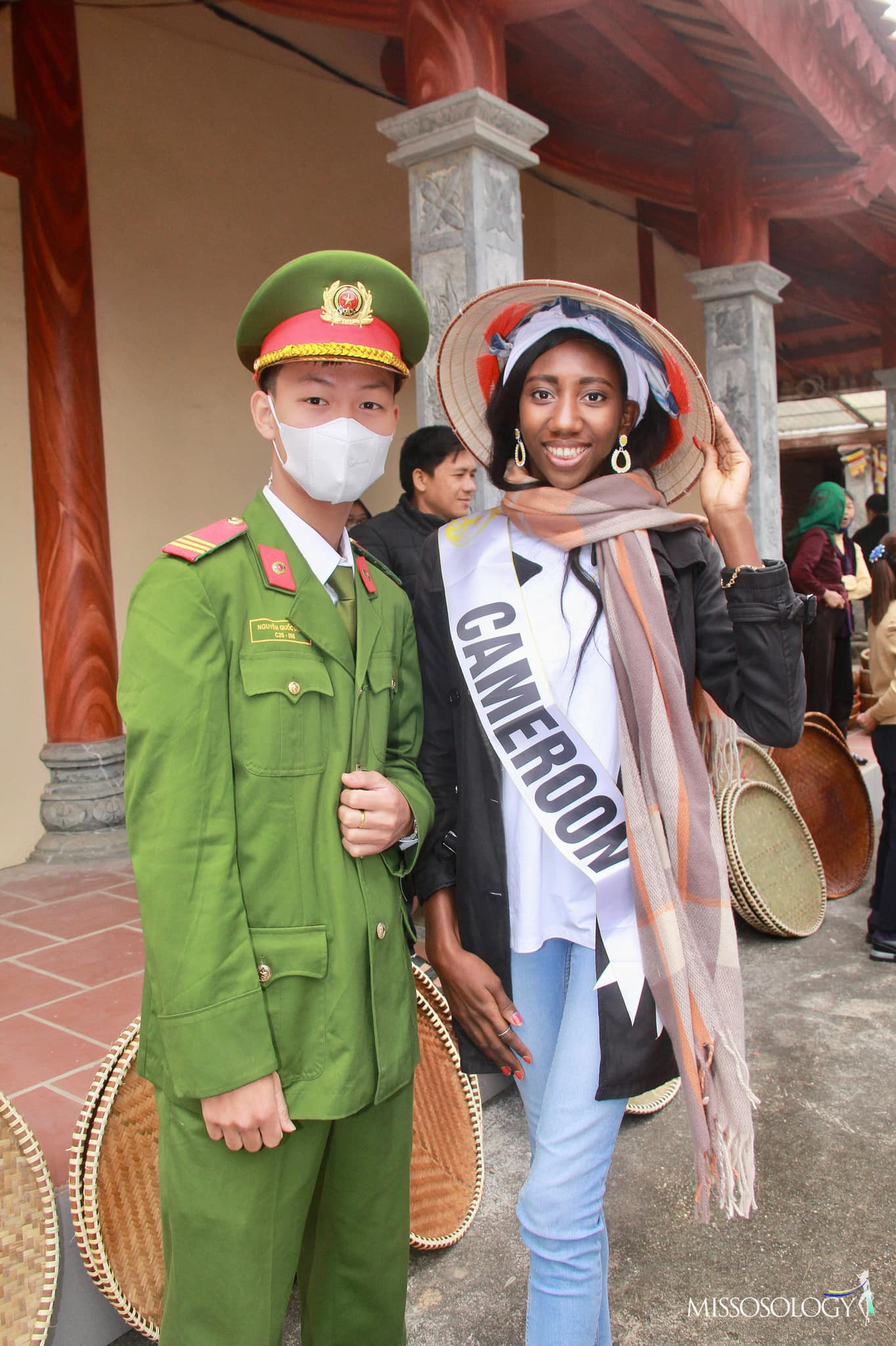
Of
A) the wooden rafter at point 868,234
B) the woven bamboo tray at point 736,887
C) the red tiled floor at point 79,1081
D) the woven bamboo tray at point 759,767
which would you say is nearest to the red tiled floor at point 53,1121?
the red tiled floor at point 79,1081

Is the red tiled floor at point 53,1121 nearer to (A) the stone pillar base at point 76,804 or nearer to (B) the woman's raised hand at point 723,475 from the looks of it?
(B) the woman's raised hand at point 723,475

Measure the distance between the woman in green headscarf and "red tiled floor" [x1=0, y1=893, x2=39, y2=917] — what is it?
410cm

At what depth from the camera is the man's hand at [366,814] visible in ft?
4.55

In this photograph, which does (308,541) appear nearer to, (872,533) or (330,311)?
(330,311)

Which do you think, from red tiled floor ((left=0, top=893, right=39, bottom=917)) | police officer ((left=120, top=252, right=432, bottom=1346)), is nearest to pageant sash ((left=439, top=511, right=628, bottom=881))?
police officer ((left=120, top=252, right=432, bottom=1346))

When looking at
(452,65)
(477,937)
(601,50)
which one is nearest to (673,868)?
(477,937)

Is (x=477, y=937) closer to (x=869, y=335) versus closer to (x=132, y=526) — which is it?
(x=132, y=526)

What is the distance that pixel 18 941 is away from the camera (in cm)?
357

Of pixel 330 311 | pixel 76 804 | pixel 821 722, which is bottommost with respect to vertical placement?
pixel 76 804

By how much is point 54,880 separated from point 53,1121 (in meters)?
2.12

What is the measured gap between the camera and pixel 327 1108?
53.1 inches

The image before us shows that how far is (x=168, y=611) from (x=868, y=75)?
5.39 metres

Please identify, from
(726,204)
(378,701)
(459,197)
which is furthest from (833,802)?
(378,701)

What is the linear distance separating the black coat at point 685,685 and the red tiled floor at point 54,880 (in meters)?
2.86
